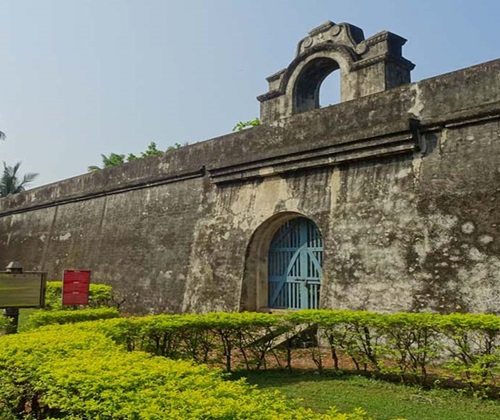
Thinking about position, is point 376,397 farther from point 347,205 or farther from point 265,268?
point 265,268

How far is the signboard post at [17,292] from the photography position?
5711 millimetres

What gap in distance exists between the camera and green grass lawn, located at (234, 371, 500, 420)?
3.81 metres

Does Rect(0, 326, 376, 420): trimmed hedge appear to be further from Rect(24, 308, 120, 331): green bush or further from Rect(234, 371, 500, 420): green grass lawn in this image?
Rect(24, 308, 120, 331): green bush

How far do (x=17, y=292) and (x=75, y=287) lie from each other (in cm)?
184

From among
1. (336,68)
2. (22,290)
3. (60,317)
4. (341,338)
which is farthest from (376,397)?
(336,68)

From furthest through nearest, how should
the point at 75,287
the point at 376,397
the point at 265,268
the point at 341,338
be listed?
the point at 265,268, the point at 75,287, the point at 341,338, the point at 376,397

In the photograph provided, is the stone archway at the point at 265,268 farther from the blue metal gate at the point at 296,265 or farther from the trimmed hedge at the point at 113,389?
the trimmed hedge at the point at 113,389

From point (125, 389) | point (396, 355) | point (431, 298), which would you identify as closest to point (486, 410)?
point (396, 355)

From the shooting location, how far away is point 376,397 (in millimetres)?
4254

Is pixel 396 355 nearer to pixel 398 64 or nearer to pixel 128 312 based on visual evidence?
pixel 398 64

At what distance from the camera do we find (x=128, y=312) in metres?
9.96

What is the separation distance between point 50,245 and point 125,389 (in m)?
12.0

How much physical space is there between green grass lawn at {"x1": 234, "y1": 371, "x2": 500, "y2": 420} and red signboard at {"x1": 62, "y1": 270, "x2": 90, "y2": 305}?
3.66 m

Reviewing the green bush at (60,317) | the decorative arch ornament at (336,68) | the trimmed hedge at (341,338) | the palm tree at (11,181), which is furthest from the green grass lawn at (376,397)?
the palm tree at (11,181)
